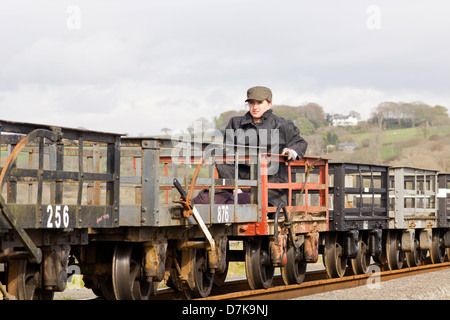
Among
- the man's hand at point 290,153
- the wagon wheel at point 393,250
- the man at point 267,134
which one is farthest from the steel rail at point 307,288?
the man's hand at point 290,153

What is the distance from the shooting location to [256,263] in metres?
13.1

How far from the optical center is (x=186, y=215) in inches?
386

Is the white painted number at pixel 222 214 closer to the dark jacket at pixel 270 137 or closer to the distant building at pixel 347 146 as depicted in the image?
the dark jacket at pixel 270 137

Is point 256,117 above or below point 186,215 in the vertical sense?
above

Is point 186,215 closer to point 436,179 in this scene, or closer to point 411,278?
point 411,278

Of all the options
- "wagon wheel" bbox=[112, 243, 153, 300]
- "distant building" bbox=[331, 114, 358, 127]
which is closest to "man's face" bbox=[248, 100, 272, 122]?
"wagon wheel" bbox=[112, 243, 153, 300]

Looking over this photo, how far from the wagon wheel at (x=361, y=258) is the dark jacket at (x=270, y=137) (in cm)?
421

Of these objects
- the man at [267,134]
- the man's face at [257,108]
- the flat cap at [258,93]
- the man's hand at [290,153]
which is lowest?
the man's hand at [290,153]

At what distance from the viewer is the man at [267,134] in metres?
12.8

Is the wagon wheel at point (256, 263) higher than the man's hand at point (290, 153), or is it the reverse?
the man's hand at point (290, 153)

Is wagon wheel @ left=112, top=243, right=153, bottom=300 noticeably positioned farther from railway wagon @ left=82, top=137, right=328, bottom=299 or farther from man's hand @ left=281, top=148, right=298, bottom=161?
man's hand @ left=281, top=148, right=298, bottom=161

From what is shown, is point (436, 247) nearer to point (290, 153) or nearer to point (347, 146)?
point (290, 153)
